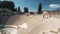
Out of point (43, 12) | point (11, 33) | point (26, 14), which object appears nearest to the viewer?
point (11, 33)

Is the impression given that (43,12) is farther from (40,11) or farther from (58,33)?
(58,33)

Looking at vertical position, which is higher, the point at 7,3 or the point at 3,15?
the point at 7,3

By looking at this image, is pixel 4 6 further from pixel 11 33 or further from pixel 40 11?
pixel 11 33

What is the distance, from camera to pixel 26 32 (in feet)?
30.2

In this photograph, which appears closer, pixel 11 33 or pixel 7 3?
pixel 11 33

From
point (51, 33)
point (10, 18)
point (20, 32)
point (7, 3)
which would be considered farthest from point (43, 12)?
point (51, 33)

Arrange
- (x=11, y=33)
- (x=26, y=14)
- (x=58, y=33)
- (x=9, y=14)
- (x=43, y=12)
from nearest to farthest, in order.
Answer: (x=58, y=33), (x=11, y=33), (x=43, y=12), (x=26, y=14), (x=9, y=14)

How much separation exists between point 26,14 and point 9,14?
2.51 meters

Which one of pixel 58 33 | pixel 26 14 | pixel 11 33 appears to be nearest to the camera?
pixel 58 33

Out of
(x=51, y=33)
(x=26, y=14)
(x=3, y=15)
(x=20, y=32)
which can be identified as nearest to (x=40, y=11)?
(x=26, y=14)

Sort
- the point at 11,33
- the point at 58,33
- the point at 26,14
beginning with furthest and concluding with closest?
the point at 26,14 < the point at 11,33 < the point at 58,33

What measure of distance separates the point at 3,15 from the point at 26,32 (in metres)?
9.78

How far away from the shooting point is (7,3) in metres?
18.8

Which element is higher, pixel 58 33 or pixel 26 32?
pixel 58 33
